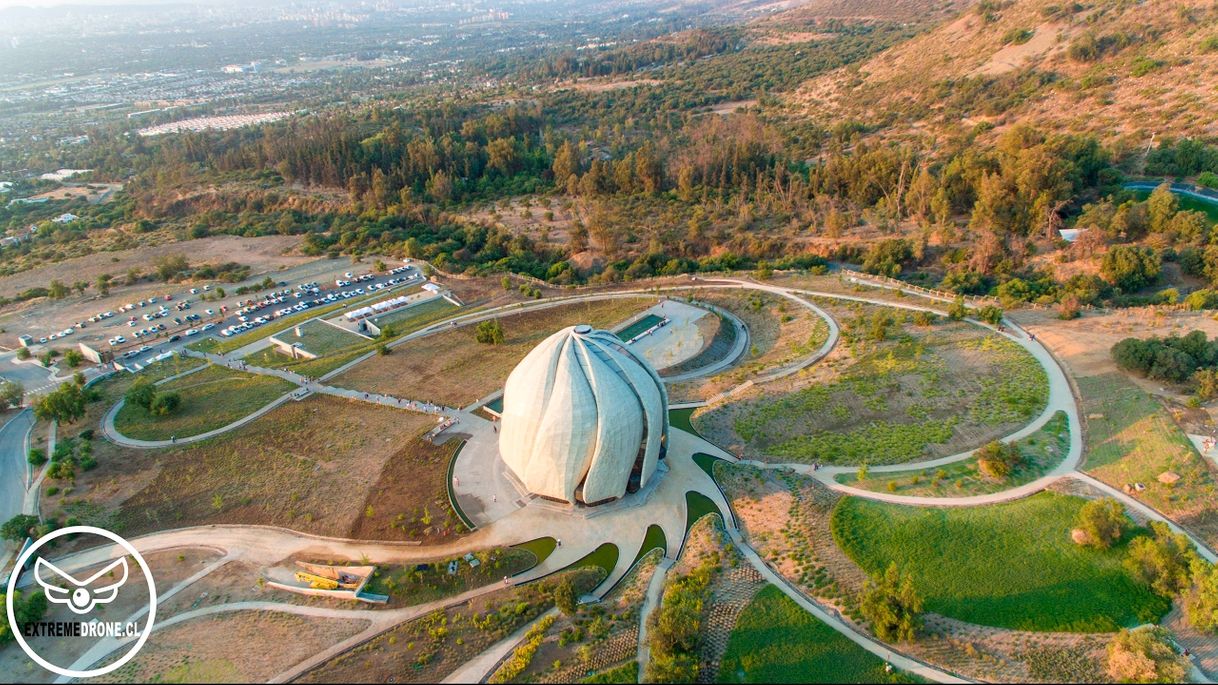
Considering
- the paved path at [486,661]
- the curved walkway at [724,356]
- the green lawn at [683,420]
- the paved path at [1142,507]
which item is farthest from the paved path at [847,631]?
the curved walkway at [724,356]

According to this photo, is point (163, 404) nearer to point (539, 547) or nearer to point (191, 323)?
point (191, 323)

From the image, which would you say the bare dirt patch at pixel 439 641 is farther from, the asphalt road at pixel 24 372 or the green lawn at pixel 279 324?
the asphalt road at pixel 24 372

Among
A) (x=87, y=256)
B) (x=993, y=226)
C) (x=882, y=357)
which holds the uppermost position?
(x=993, y=226)

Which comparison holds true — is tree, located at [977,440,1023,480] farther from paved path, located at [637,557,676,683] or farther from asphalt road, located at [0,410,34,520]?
asphalt road, located at [0,410,34,520]

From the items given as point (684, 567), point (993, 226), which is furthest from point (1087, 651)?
point (993, 226)

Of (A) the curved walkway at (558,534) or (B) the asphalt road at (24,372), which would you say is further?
(B) the asphalt road at (24,372)

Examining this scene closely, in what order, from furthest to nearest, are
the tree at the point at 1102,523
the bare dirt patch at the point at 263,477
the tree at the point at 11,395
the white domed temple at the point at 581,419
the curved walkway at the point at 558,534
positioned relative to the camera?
the tree at the point at 11,395, the bare dirt patch at the point at 263,477, the white domed temple at the point at 581,419, the curved walkway at the point at 558,534, the tree at the point at 1102,523

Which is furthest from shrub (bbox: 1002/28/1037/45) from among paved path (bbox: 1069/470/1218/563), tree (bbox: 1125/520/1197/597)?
tree (bbox: 1125/520/1197/597)

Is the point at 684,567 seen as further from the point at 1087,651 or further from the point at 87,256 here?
the point at 87,256
